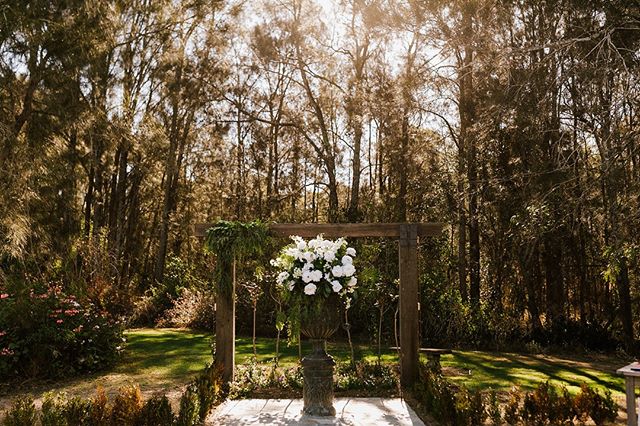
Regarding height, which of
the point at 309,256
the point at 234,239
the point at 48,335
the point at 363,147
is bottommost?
the point at 48,335

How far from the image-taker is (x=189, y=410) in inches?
193

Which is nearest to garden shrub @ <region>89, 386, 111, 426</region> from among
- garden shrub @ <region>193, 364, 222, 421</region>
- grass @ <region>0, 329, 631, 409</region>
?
garden shrub @ <region>193, 364, 222, 421</region>

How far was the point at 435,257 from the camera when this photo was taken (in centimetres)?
1299

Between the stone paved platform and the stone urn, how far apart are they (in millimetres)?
122

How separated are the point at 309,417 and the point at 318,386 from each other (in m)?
0.31

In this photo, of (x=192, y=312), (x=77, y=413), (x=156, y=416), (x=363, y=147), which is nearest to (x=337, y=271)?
(x=156, y=416)

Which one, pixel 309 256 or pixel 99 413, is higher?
pixel 309 256

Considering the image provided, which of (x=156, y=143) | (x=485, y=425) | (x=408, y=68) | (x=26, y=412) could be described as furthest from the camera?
(x=156, y=143)

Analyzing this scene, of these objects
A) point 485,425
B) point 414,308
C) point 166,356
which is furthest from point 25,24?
point 485,425

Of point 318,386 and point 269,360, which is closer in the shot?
point 318,386

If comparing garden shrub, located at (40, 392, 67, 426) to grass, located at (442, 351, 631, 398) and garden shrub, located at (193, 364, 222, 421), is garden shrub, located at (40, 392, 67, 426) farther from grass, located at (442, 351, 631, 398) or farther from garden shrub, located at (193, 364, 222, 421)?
grass, located at (442, 351, 631, 398)

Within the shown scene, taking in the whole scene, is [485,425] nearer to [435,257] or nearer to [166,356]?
[166,356]

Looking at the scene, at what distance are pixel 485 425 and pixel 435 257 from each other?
7.69 m

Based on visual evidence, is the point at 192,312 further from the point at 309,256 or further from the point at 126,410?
the point at 126,410
